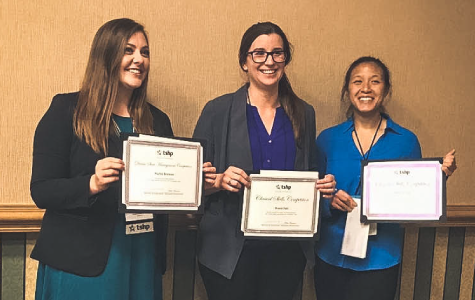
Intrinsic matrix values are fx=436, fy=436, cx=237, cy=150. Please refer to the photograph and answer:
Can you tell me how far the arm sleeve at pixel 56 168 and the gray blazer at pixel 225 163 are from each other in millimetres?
467

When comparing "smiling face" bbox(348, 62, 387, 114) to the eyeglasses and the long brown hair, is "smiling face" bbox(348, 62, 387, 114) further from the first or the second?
the long brown hair

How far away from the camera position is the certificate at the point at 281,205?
152cm

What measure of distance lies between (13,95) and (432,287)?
2270 mm

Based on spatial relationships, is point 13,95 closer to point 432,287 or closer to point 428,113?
point 428,113

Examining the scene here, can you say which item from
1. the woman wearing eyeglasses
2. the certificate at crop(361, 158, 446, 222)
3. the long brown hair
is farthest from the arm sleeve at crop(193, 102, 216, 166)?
the certificate at crop(361, 158, 446, 222)

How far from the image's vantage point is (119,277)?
53.9 inches

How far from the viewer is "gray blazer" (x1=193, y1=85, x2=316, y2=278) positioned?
1573mm

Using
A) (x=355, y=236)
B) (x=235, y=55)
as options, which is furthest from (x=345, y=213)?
(x=235, y=55)

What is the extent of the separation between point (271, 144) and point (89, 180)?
0.66 meters

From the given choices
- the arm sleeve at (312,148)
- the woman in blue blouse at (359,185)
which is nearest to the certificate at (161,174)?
the arm sleeve at (312,148)

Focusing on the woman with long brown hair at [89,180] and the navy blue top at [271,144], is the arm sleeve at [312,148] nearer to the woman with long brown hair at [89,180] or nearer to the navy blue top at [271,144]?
the navy blue top at [271,144]

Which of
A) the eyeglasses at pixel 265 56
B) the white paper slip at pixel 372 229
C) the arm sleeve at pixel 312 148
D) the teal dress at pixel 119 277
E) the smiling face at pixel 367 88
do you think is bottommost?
the teal dress at pixel 119 277

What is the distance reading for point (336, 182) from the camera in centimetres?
176

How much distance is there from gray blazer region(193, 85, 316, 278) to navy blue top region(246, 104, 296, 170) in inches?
0.9
